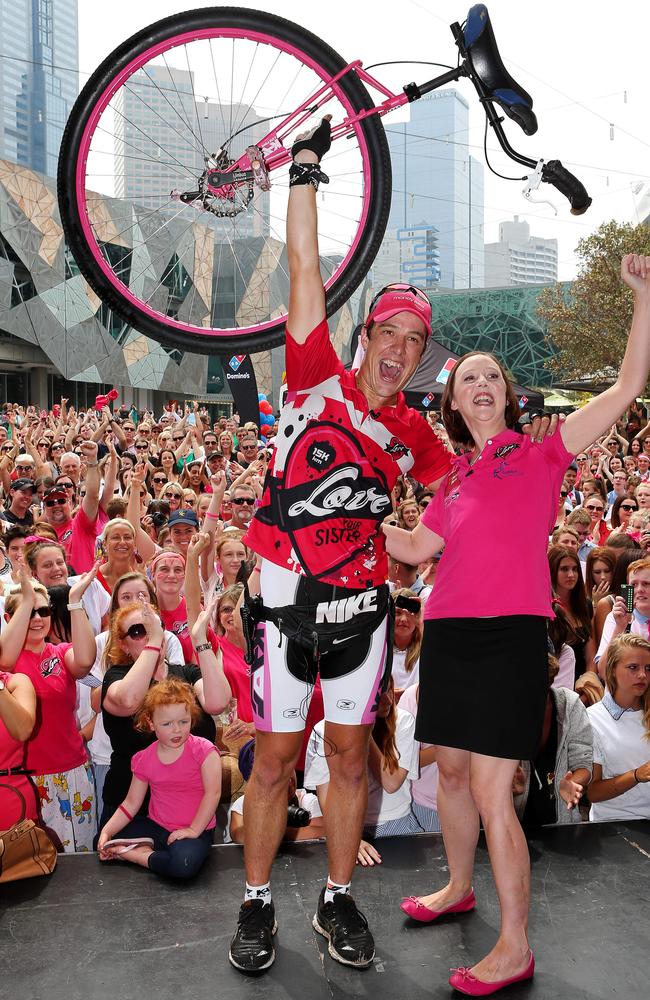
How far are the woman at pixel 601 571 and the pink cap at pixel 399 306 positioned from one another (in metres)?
3.13

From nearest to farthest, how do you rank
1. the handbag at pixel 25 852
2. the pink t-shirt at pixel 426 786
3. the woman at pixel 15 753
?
1. the handbag at pixel 25 852
2. the woman at pixel 15 753
3. the pink t-shirt at pixel 426 786

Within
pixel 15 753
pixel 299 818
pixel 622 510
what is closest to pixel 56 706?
pixel 15 753

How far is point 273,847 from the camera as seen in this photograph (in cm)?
248

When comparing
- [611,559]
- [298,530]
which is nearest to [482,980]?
[298,530]

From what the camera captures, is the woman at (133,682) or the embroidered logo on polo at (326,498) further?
the woman at (133,682)

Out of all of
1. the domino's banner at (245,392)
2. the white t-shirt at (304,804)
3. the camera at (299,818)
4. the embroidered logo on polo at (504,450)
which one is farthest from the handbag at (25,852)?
the domino's banner at (245,392)

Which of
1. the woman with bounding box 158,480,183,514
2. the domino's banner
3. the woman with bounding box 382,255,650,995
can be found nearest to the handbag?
the woman with bounding box 382,255,650,995

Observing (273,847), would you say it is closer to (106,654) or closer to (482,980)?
(482,980)

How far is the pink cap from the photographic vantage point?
2592 millimetres

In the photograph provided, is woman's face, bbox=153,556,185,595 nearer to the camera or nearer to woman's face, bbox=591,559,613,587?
the camera

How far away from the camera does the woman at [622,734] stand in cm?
344

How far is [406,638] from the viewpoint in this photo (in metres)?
4.15

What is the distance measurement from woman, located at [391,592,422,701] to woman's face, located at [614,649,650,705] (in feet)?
3.04

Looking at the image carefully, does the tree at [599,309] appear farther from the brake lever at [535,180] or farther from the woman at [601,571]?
the brake lever at [535,180]
